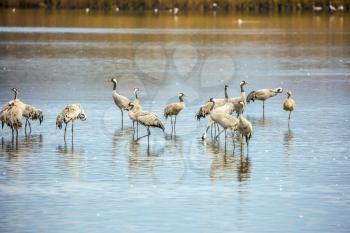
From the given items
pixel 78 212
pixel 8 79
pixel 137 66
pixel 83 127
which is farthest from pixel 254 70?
pixel 78 212

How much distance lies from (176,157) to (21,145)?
3.24 meters

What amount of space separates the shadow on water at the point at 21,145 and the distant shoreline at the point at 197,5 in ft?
220

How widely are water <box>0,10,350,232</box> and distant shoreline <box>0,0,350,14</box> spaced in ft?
150

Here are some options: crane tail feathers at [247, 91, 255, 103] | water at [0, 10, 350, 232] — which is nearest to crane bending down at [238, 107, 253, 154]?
water at [0, 10, 350, 232]

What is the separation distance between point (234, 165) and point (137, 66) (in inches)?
878

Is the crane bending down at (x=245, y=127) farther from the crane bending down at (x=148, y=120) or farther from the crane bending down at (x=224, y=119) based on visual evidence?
the crane bending down at (x=148, y=120)

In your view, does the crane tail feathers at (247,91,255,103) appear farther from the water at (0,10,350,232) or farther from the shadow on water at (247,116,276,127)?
the shadow on water at (247,116,276,127)

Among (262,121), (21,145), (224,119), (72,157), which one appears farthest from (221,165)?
(262,121)

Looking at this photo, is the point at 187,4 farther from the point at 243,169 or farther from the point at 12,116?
the point at 243,169

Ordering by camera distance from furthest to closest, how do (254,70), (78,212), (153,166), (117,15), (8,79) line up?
1. (117,15)
2. (254,70)
3. (8,79)
4. (153,166)
5. (78,212)

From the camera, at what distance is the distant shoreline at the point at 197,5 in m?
88.8

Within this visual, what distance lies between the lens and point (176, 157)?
60.3 ft

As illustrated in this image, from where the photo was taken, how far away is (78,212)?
14.0 meters

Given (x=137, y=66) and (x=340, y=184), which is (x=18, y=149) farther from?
(x=137, y=66)
